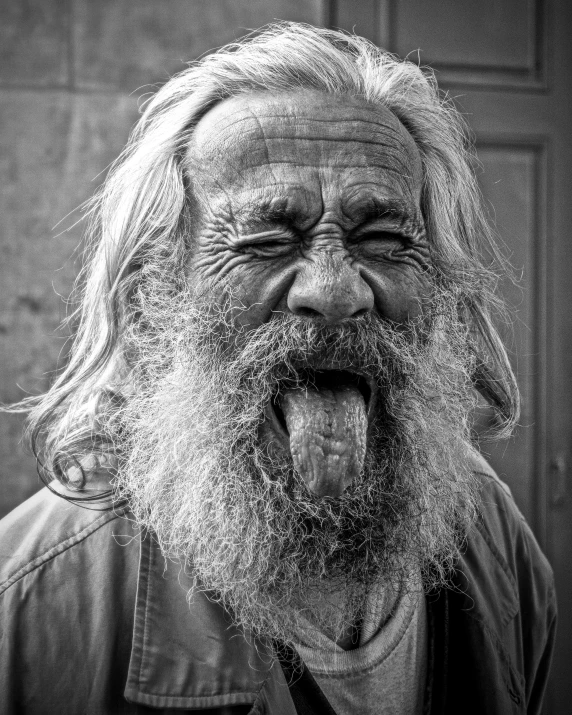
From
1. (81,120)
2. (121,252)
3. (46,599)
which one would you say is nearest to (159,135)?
(121,252)

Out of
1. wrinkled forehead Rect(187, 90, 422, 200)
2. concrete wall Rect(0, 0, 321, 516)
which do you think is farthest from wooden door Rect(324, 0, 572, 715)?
wrinkled forehead Rect(187, 90, 422, 200)

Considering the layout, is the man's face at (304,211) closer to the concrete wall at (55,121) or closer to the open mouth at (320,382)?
the open mouth at (320,382)

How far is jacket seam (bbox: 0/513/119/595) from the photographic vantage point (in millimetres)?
1572

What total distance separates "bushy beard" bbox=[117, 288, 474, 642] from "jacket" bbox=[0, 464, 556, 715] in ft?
0.27

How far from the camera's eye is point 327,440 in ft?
5.04

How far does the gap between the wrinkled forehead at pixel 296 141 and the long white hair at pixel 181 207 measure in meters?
0.05

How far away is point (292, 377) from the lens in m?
1.64

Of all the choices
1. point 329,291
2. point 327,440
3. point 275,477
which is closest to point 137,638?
point 275,477

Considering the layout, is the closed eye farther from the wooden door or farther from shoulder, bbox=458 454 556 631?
the wooden door

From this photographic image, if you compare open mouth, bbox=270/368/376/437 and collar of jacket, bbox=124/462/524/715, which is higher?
open mouth, bbox=270/368/376/437

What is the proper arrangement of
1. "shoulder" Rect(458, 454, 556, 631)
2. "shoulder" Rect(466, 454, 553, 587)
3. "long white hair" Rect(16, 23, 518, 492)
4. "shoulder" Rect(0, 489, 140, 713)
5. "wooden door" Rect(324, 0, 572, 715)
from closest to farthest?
"shoulder" Rect(0, 489, 140, 713) → "long white hair" Rect(16, 23, 518, 492) → "shoulder" Rect(458, 454, 556, 631) → "shoulder" Rect(466, 454, 553, 587) → "wooden door" Rect(324, 0, 572, 715)

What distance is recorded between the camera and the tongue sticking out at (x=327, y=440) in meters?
1.53

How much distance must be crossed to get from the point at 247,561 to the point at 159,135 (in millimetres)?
1038

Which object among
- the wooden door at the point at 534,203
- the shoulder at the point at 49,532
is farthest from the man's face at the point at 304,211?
the wooden door at the point at 534,203
